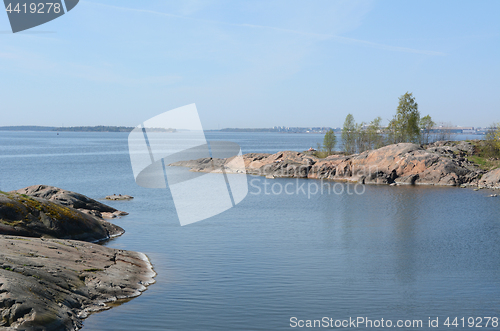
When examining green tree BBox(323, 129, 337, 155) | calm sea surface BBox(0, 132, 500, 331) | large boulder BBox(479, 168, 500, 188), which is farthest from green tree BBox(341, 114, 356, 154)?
calm sea surface BBox(0, 132, 500, 331)

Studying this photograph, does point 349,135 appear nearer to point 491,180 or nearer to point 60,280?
point 491,180

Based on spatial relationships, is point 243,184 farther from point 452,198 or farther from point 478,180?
point 478,180

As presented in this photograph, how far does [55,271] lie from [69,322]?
3.13 metres

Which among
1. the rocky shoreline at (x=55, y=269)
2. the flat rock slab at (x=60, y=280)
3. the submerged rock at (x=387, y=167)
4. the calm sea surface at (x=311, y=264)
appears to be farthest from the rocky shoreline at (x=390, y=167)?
the flat rock slab at (x=60, y=280)

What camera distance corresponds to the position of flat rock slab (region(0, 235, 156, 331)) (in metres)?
12.6

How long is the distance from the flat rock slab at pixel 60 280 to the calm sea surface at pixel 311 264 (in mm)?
845

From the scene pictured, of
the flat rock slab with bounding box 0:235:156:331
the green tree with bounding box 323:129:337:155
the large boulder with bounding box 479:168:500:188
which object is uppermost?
the green tree with bounding box 323:129:337:155

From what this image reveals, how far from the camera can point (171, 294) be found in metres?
17.6

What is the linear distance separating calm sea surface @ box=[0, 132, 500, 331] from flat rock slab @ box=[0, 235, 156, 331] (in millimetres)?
845

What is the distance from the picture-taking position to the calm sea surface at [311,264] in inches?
631

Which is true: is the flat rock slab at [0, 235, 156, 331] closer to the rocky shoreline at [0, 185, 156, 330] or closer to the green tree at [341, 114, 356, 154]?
the rocky shoreline at [0, 185, 156, 330]

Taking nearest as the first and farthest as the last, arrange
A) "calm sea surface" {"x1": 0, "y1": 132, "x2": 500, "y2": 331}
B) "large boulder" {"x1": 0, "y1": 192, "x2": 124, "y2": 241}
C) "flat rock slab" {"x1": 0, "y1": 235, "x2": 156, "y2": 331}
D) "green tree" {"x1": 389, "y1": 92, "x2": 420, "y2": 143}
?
"flat rock slab" {"x1": 0, "y1": 235, "x2": 156, "y2": 331}
"calm sea surface" {"x1": 0, "y1": 132, "x2": 500, "y2": 331}
"large boulder" {"x1": 0, "y1": 192, "x2": 124, "y2": 241}
"green tree" {"x1": 389, "y1": 92, "x2": 420, "y2": 143}

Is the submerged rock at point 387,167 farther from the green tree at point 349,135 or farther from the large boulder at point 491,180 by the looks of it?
the green tree at point 349,135

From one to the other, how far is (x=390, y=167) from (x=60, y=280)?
195 ft
